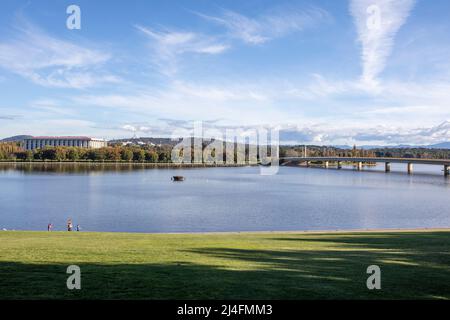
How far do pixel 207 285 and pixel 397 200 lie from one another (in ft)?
214

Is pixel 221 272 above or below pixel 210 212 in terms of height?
above

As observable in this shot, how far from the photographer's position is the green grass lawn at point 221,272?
392 inches

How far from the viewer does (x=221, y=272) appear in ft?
40.3

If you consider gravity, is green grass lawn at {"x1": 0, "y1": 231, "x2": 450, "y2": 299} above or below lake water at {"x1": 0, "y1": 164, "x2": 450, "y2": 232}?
above

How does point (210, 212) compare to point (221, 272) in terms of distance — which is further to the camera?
point (210, 212)

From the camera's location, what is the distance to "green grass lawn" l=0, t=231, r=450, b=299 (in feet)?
32.6

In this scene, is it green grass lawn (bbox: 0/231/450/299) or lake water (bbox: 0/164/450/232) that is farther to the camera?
lake water (bbox: 0/164/450/232)

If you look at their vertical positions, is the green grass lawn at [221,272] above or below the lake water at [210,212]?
above

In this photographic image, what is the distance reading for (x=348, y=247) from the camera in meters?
19.2

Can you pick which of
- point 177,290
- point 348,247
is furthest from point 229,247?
point 177,290

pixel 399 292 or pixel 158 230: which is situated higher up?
pixel 399 292

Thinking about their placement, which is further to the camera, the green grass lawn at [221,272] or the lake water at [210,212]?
the lake water at [210,212]
